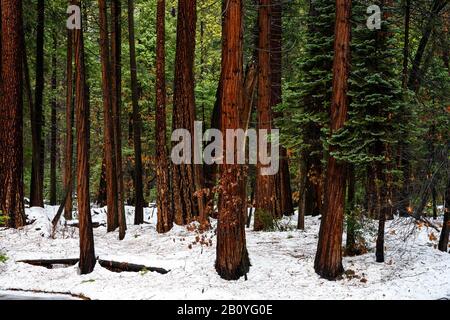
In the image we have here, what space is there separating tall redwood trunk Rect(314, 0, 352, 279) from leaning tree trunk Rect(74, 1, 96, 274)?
5395mm

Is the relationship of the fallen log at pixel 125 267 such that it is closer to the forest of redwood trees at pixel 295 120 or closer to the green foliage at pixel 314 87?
the forest of redwood trees at pixel 295 120

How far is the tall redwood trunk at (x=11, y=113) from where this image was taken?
14172 mm

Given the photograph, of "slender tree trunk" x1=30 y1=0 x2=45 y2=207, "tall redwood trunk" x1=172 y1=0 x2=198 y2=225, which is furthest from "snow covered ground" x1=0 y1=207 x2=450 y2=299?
"slender tree trunk" x1=30 y1=0 x2=45 y2=207

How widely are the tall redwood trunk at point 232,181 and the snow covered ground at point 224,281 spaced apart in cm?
40

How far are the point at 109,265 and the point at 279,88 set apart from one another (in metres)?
10.1

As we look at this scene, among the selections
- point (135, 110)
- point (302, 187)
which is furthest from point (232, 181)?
point (135, 110)

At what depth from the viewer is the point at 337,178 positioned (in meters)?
9.92

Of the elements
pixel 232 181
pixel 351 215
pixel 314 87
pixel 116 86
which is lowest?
pixel 351 215

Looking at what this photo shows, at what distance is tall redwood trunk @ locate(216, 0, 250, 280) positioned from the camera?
32.3ft

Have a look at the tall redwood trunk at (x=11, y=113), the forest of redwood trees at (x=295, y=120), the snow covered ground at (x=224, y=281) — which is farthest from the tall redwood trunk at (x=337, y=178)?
the tall redwood trunk at (x=11, y=113)

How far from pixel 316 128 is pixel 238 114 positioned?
2979 millimetres

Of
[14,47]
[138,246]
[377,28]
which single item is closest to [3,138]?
[14,47]

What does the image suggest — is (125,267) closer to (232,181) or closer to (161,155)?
(232,181)
